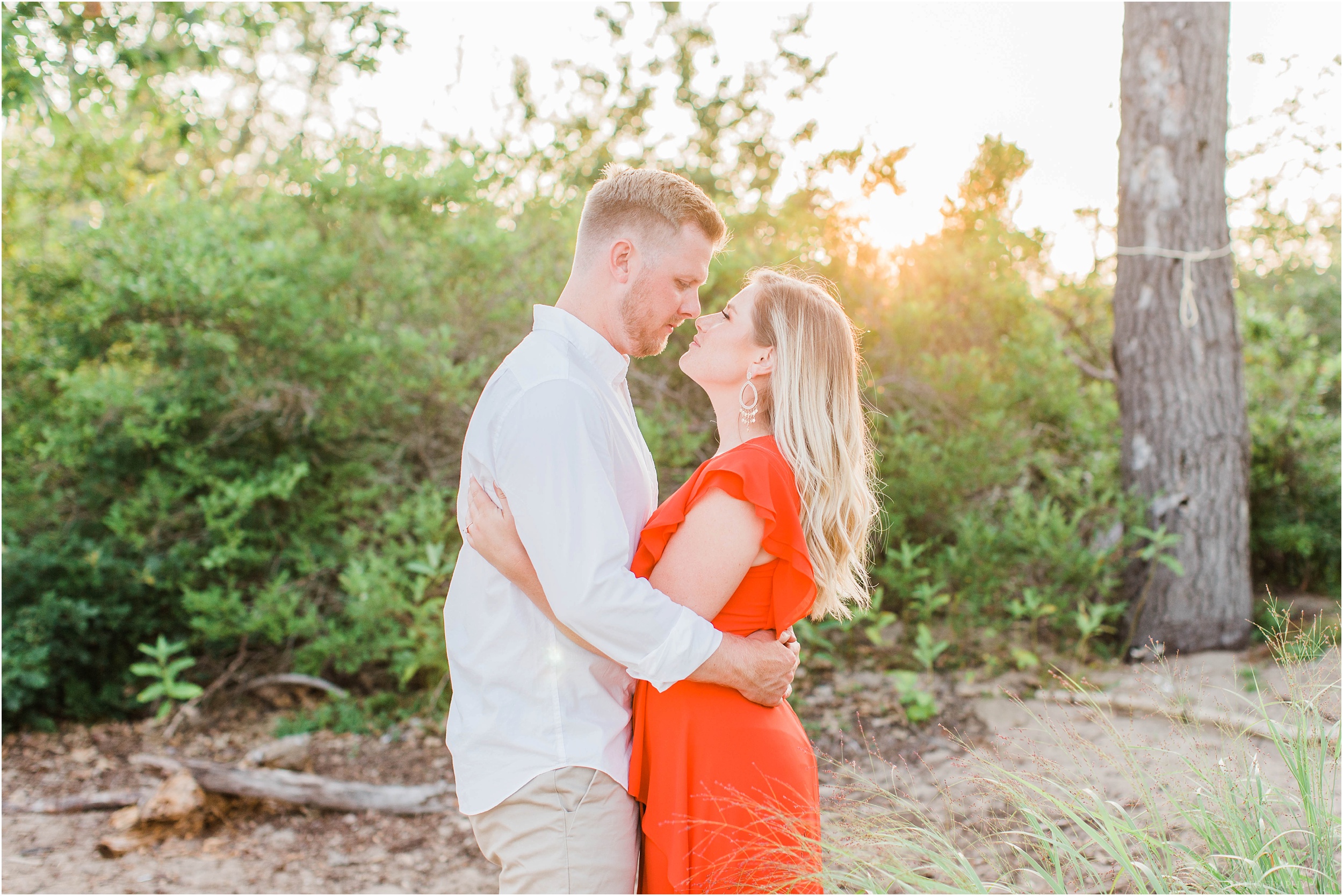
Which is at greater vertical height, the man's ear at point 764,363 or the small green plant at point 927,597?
the man's ear at point 764,363

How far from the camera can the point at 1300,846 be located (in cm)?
206

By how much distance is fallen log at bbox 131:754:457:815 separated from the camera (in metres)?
3.94

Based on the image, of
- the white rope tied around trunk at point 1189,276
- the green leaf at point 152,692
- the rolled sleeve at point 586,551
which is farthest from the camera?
the white rope tied around trunk at point 1189,276

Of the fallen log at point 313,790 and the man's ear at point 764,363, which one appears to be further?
the fallen log at point 313,790

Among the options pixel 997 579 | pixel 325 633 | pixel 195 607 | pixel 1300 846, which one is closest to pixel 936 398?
pixel 997 579

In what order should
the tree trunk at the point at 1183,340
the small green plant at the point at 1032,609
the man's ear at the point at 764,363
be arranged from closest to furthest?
A: the man's ear at the point at 764,363, the small green plant at the point at 1032,609, the tree trunk at the point at 1183,340

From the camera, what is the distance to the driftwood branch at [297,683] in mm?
5047

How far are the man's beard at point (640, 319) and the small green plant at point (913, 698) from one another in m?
3.09

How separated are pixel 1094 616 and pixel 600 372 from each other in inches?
147

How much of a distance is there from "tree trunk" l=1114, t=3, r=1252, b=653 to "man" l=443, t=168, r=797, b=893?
4.31 m

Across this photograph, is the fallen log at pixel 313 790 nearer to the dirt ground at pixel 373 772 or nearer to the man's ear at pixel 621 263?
the dirt ground at pixel 373 772

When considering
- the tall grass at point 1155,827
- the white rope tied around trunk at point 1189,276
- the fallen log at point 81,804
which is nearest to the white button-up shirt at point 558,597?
the tall grass at point 1155,827

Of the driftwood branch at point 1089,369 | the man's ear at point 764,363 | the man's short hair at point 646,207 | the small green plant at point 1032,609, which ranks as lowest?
the small green plant at point 1032,609

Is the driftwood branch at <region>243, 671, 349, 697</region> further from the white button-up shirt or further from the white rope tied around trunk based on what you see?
the white rope tied around trunk
